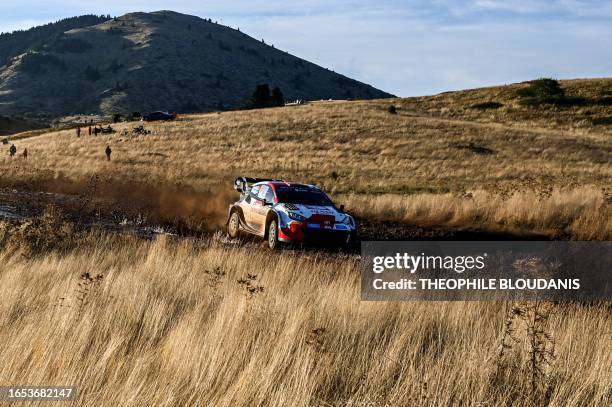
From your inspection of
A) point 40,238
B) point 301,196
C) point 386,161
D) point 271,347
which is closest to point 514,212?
point 301,196

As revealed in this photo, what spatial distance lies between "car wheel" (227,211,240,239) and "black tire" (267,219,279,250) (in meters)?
1.91

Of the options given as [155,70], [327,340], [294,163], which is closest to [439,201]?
[327,340]

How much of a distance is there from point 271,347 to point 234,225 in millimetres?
11334

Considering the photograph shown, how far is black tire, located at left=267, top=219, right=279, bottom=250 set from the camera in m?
14.1

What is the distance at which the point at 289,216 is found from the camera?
13883 millimetres

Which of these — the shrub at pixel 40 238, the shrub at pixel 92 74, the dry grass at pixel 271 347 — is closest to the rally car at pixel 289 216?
the shrub at pixel 40 238

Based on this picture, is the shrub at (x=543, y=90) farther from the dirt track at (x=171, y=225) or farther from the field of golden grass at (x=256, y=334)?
the dirt track at (x=171, y=225)

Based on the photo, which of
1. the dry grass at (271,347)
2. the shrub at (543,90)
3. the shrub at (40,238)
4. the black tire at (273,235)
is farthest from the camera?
the shrub at (543,90)

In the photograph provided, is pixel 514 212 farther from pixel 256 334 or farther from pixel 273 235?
pixel 256 334

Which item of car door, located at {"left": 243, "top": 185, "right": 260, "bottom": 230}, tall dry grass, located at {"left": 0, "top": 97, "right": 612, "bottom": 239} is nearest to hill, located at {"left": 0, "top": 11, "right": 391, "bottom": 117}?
tall dry grass, located at {"left": 0, "top": 97, "right": 612, "bottom": 239}

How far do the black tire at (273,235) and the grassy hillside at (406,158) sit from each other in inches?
249

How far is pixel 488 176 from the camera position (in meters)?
35.5

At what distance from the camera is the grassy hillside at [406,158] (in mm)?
19219

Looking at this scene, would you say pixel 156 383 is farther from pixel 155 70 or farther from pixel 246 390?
pixel 155 70
